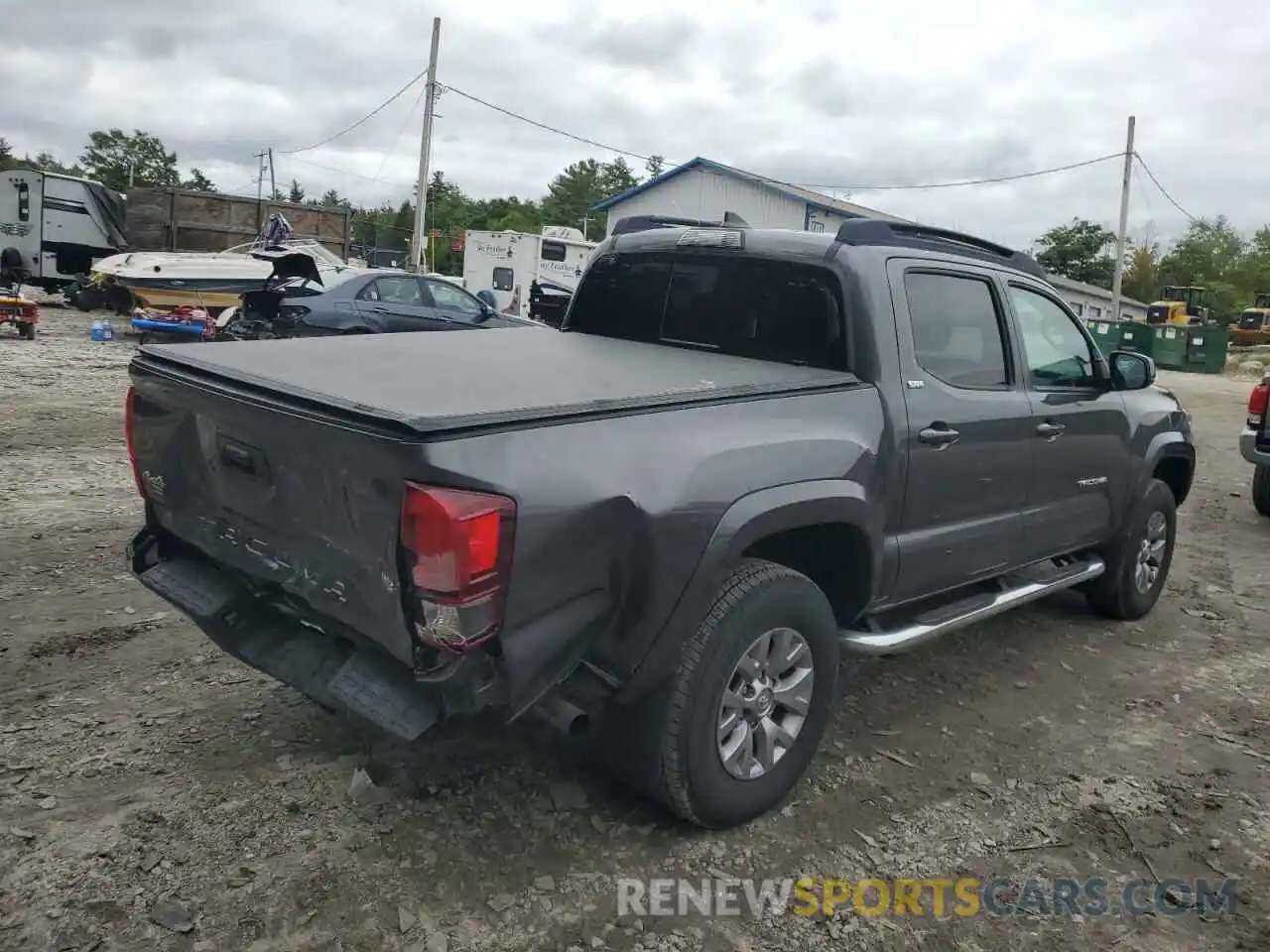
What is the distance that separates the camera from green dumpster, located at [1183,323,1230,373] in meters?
27.4

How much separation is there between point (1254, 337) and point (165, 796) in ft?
143

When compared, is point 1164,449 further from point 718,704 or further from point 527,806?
point 527,806

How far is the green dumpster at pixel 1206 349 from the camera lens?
27.4 metres

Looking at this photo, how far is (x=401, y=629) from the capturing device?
250 centimetres

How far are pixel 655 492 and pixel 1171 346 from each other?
1181 inches

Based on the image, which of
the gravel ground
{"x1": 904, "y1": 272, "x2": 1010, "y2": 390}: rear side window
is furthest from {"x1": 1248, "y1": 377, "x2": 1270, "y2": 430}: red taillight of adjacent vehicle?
{"x1": 904, "y1": 272, "x2": 1010, "y2": 390}: rear side window

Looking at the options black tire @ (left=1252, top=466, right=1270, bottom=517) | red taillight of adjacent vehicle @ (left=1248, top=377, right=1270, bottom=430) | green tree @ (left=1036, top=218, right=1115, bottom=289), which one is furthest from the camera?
green tree @ (left=1036, top=218, right=1115, bottom=289)

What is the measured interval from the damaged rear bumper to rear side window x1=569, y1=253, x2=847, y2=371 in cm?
195

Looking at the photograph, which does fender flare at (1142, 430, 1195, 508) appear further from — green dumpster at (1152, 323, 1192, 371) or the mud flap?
green dumpster at (1152, 323, 1192, 371)

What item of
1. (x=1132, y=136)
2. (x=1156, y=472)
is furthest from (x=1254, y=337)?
(x=1156, y=472)

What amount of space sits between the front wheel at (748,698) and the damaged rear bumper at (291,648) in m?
0.77

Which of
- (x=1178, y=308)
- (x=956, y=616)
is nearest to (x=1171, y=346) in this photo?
(x=1178, y=308)

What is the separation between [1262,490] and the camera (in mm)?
8461

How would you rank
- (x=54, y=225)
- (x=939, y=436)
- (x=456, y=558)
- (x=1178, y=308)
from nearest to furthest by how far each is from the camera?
(x=456, y=558) < (x=939, y=436) < (x=54, y=225) < (x=1178, y=308)
